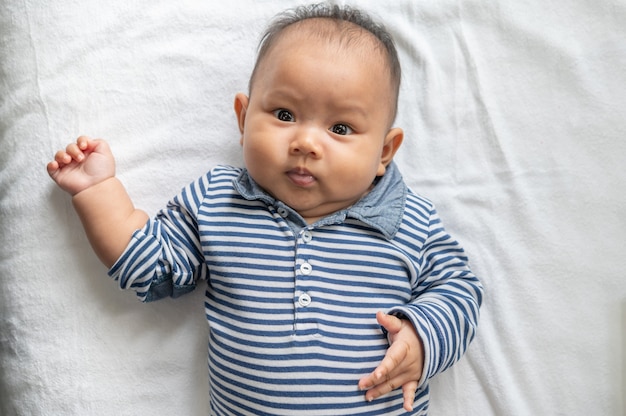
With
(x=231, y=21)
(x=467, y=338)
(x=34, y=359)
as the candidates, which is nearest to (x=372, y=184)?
(x=467, y=338)

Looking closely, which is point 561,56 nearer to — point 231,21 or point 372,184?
point 372,184

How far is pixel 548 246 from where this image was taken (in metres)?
1.14

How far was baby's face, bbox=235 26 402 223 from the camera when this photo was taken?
0.97 meters

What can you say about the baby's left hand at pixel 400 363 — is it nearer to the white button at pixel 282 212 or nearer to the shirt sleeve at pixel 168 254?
the white button at pixel 282 212

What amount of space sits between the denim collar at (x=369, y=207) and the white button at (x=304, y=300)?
0.38 feet

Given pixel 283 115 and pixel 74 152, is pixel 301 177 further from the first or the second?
pixel 74 152

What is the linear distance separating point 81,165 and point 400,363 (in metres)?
0.60

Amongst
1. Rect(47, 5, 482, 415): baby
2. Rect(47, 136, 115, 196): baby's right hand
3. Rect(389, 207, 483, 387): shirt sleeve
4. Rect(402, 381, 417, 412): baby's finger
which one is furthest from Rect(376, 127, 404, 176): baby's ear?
Rect(47, 136, 115, 196): baby's right hand

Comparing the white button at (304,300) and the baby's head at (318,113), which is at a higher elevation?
the baby's head at (318,113)

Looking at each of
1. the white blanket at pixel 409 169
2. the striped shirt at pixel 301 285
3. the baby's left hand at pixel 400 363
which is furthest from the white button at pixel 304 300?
the white blanket at pixel 409 169

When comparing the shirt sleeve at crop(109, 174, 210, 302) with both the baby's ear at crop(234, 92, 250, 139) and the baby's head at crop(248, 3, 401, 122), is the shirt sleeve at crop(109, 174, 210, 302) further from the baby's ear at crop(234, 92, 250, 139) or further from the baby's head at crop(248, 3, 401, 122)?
the baby's head at crop(248, 3, 401, 122)

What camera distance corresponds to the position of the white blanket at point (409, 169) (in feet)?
3.55

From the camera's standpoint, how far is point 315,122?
3.24ft

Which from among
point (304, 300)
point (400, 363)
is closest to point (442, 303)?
→ point (400, 363)
